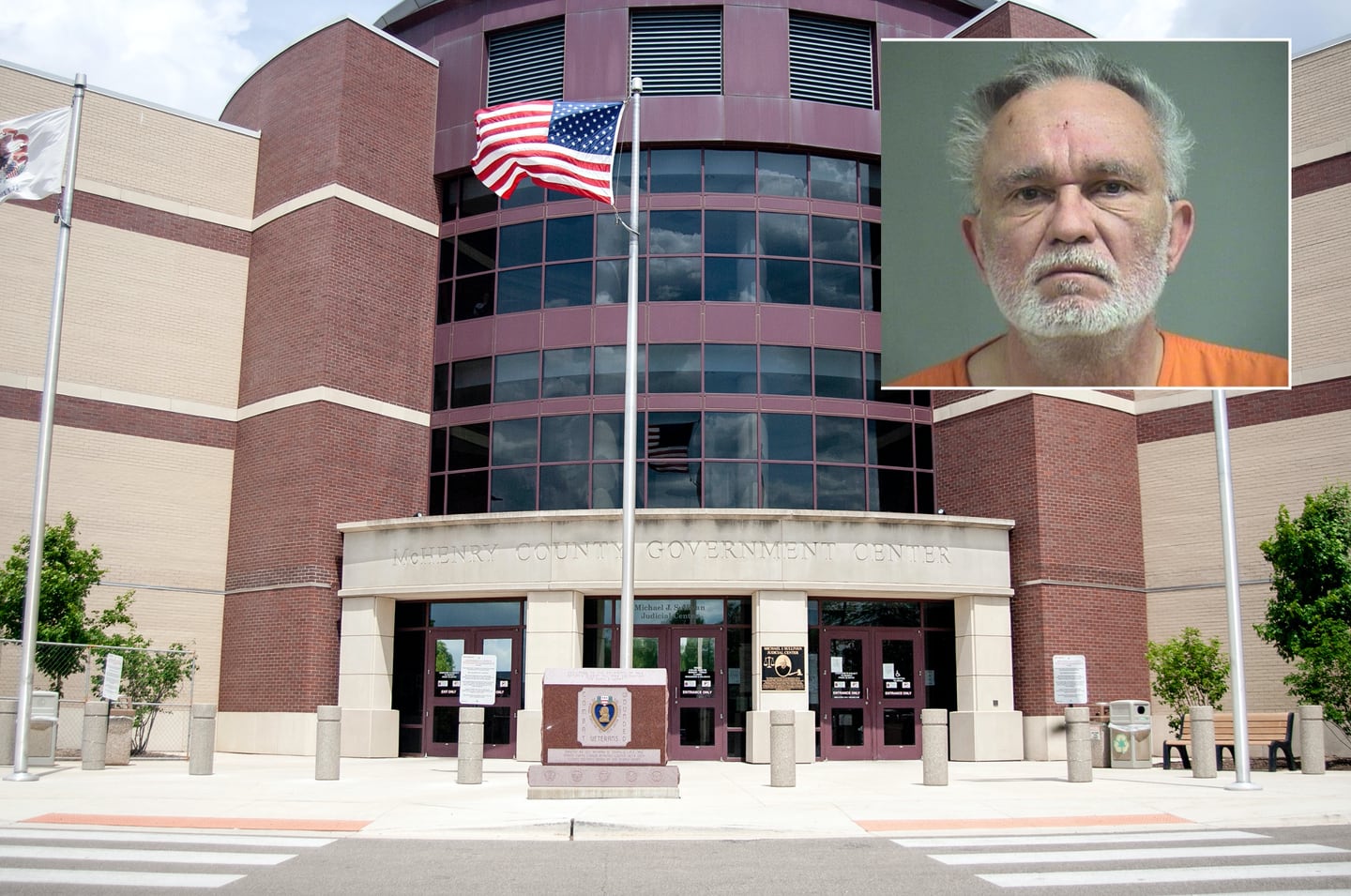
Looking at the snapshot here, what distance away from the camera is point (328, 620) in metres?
28.9

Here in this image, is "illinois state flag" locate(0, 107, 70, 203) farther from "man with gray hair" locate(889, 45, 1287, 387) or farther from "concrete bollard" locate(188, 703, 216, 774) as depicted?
"man with gray hair" locate(889, 45, 1287, 387)

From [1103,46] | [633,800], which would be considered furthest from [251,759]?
[1103,46]

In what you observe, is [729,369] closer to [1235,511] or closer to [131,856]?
[1235,511]

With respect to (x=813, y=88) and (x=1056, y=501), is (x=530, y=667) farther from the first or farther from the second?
(x=813, y=88)

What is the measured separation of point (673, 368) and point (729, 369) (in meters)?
1.36

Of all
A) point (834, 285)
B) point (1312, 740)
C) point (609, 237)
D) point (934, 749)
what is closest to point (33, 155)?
point (609, 237)

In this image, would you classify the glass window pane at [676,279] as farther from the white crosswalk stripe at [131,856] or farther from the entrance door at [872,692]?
the white crosswalk stripe at [131,856]

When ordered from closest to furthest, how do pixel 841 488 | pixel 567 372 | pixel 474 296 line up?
pixel 841 488 → pixel 567 372 → pixel 474 296

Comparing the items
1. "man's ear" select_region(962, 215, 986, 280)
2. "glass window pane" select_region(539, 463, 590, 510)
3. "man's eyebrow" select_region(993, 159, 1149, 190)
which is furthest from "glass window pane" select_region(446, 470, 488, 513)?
Answer: "man's eyebrow" select_region(993, 159, 1149, 190)

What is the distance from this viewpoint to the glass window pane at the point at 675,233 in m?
30.2

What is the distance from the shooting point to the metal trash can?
24.0m

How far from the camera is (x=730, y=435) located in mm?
29062

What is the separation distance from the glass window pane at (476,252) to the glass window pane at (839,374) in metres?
8.88

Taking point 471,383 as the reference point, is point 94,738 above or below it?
below
